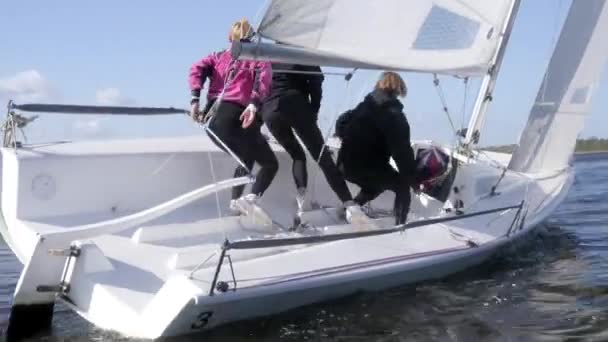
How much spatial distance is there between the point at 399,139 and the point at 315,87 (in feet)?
2.67

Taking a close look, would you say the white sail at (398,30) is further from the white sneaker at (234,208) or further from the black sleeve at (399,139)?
the white sneaker at (234,208)

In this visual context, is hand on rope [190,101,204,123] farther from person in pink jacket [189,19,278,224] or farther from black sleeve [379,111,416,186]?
black sleeve [379,111,416,186]

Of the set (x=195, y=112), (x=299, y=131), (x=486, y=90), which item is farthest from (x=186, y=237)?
(x=486, y=90)

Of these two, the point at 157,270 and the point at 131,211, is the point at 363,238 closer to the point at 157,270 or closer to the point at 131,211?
the point at 157,270

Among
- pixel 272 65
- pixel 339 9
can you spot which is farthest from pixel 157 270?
pixel 339 9

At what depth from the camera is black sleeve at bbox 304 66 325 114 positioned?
228 inches

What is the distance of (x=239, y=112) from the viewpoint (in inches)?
227

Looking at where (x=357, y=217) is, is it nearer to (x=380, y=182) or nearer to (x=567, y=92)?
(x=380, y=182)

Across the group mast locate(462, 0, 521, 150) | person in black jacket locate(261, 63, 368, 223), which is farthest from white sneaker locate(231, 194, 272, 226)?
mast locate(462, 0, 521, 150)

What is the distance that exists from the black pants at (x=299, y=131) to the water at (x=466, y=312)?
1.20 meters

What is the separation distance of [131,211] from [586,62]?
5005 mm

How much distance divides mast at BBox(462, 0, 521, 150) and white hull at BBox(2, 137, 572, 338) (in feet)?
0.86

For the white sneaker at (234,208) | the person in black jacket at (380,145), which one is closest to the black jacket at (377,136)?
the person in black jacket at (380,145)

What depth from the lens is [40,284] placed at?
14.4ft
